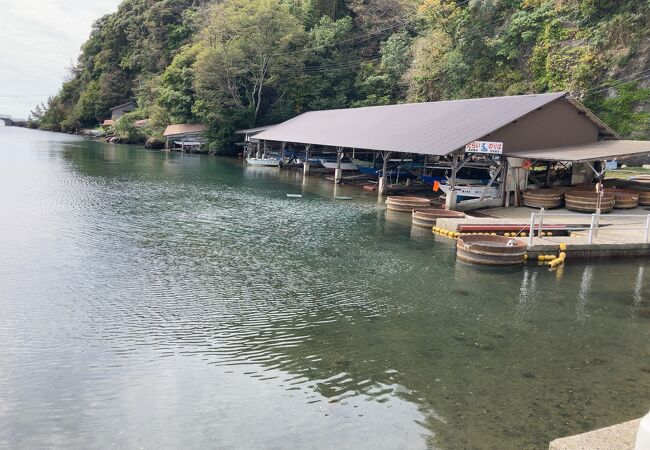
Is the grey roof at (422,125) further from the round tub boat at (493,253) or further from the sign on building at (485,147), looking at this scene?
the round tub boat at (493,253)

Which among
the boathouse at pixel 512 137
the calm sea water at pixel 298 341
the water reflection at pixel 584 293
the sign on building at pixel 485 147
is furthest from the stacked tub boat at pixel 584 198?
the water reflection at pixel 584 293

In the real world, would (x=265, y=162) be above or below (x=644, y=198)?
above

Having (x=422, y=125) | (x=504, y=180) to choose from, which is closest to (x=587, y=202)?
(x=504, y=180)

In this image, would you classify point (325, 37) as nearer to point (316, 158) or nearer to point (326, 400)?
point (316, 158)

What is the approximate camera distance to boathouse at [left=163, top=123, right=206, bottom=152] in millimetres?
55281

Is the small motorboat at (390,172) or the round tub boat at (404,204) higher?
the small motorboat at (390,172)

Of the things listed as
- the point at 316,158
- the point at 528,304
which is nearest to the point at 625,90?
the point at 316,158

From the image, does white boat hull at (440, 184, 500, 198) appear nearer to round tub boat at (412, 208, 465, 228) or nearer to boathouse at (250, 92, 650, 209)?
boathouse at (250, 92, 650, 209)

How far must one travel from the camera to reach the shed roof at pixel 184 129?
55369 mm

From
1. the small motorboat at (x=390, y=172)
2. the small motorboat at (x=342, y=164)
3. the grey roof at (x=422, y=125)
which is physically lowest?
the small motorboat at (x=390, y=172)

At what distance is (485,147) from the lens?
2036 centimetres

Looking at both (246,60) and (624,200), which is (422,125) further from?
(246,60)

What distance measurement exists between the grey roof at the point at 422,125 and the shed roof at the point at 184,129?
66.5 feet

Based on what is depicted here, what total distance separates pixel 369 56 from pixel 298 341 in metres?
52.1
